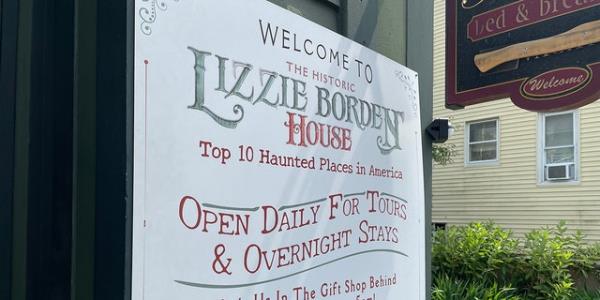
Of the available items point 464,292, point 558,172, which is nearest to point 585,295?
point 464,292

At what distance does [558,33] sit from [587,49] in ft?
0.60

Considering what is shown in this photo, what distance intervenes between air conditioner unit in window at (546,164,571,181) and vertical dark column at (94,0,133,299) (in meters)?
10.8

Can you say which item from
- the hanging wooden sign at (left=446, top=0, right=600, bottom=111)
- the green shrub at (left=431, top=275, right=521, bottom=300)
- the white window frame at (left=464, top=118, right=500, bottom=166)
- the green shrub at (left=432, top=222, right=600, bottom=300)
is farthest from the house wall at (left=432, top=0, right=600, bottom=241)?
the hanging wooden sign at (left=446, top=0, right=600, bottom=111)

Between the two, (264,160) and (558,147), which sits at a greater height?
(558,147)

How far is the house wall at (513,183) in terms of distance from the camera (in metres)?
10.6

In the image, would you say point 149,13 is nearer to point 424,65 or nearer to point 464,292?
point 424,65

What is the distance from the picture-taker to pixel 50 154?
1.62 metres

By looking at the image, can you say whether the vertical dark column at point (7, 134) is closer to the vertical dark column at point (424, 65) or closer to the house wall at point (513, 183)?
the vertical dark column at point (424, 65)

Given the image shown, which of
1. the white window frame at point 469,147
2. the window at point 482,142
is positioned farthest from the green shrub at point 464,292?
the window at point 482,142

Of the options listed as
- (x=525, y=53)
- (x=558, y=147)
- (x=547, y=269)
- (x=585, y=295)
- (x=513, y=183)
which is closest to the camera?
(x=525, y=53)

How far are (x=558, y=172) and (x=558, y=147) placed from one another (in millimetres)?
476

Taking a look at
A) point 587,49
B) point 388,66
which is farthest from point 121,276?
point 587,49

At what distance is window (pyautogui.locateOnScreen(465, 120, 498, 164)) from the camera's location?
40.6 feet

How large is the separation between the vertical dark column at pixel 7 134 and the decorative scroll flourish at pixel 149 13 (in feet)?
1.22
